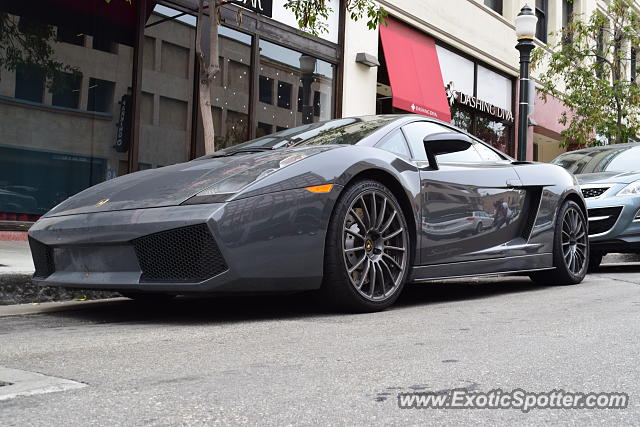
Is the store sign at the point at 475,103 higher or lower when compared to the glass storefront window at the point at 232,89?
higher

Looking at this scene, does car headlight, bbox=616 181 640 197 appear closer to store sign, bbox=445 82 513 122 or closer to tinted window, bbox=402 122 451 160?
tinted window, bbox=402 122 451 160

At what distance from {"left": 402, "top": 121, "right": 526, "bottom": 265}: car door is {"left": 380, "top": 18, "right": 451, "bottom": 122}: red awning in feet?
25.8

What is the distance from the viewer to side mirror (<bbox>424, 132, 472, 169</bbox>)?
4.64 m

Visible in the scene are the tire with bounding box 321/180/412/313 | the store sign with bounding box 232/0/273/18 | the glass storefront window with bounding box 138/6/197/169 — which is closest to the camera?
the tire with bounding box 321/180/412/313

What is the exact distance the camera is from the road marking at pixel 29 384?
2268 millimetres

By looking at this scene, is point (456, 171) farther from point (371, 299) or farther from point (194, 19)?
point (194, 19)

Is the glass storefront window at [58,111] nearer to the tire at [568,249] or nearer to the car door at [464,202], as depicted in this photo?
the car door at [464,202]

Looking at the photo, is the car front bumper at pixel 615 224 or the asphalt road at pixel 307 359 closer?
the asphalt road at pixel 307 359

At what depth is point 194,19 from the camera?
10289 millimetres

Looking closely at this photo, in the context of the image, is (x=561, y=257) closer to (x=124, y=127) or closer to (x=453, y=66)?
(x=124, y=127)

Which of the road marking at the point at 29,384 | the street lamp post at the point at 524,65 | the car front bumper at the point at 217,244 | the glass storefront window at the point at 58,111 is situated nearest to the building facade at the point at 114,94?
the glass storefront window at the point at 58,111

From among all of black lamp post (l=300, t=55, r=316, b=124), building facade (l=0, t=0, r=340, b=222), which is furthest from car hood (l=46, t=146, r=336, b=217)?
black lamp post (l=300, t=55, r=316, b=124)

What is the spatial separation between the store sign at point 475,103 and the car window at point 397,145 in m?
11.2

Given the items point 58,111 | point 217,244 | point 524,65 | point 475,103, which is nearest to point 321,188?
point 217,244
